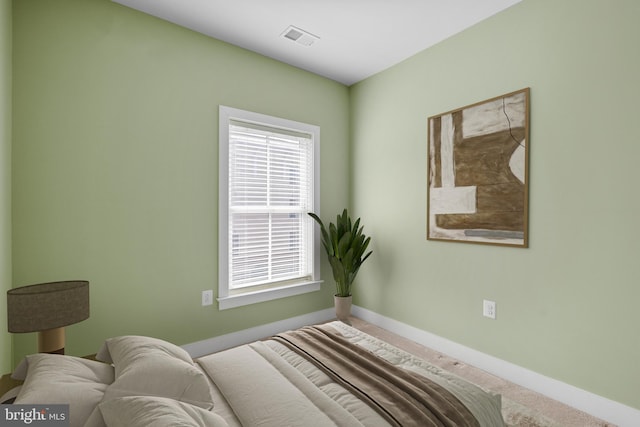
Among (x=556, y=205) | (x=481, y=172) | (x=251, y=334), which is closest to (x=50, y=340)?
(x=251, y=334)

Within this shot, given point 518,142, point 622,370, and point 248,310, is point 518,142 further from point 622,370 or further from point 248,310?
point 248,310

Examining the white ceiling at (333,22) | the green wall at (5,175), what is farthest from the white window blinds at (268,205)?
the green wall at (5,175)

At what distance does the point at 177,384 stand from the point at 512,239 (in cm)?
232

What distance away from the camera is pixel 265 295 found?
303 cm

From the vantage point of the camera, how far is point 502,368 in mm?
2377

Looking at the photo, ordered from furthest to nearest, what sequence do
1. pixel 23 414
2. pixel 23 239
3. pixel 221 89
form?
pixel 221 89 → pixel 23 239 → pixel 23 414

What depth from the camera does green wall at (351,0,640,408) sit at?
183cm

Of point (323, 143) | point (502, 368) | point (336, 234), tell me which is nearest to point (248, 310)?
point (336, 234)

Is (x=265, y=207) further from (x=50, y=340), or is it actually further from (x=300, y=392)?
(x=300, y=392)

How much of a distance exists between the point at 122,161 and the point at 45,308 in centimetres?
116

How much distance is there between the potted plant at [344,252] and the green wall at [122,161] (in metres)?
0.89

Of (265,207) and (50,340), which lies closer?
(50,340)

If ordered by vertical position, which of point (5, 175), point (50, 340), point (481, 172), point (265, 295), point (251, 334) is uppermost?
point (481, 172)

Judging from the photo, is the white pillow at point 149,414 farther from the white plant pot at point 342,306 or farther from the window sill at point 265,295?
the white plant pot at point 342,306
